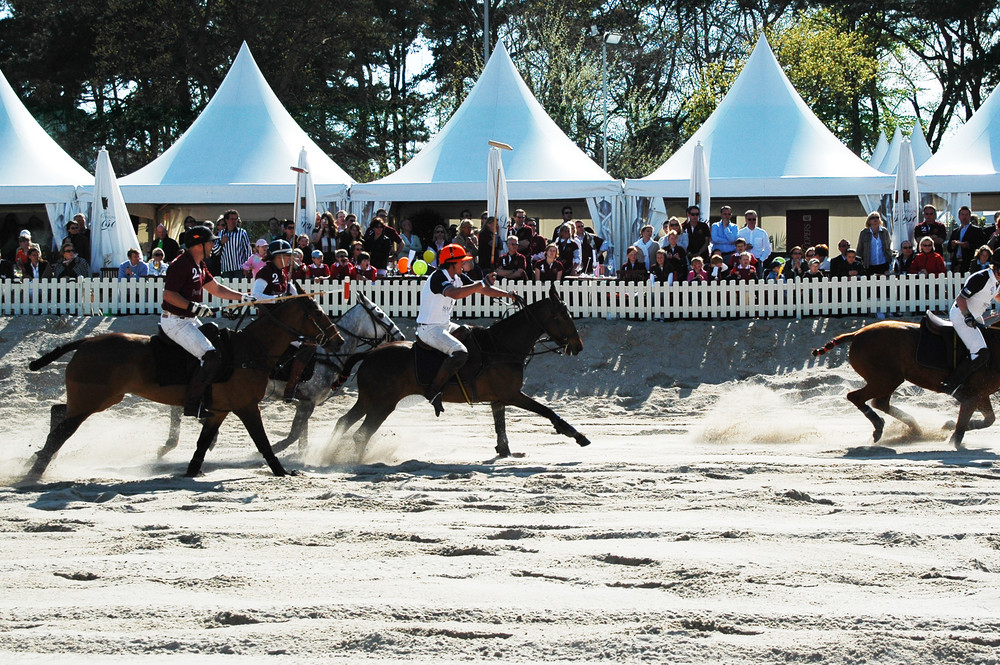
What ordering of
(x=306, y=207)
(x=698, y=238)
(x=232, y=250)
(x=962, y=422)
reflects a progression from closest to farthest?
1. (x=962, y=422)
2. (x=698, y=238)
3. (x=232, y=250)
4. (x=306, y=207)

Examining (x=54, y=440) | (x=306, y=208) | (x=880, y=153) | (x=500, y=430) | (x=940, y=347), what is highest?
(x=880, y=153)

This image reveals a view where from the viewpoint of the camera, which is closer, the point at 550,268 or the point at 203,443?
the point at 203,443

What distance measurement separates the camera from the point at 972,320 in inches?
482

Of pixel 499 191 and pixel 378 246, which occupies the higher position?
pixel 499 191

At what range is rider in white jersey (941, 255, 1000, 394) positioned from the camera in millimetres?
12234

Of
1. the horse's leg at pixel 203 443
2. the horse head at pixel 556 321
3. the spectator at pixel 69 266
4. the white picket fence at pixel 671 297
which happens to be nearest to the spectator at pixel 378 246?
the white picket fence at pixel 671 297

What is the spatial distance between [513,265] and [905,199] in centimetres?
680

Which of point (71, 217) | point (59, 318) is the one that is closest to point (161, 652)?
point (59, 318)

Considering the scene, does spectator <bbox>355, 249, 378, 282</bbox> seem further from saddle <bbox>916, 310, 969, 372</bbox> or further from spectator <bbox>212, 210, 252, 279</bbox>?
saddle <bbox>916, 310, 969, 372</bbox>

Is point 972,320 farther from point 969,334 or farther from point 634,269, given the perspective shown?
point 634,269

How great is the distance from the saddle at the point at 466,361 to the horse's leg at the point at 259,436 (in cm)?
166

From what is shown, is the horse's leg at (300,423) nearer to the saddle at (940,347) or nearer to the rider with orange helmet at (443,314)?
the rider with orange helmet at (443,314)

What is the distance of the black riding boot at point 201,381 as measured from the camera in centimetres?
1041

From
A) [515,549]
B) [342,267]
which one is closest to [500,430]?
[515,549]
